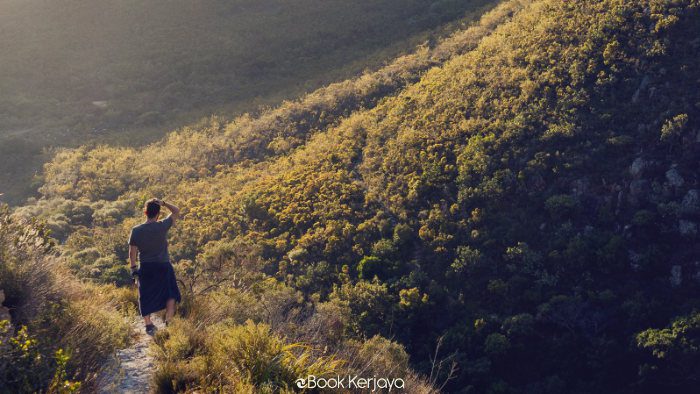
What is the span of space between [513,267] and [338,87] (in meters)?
16.2

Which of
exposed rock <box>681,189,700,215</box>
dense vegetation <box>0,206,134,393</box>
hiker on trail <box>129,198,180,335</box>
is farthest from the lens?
exposed rock <box>681,189,700,215</box>

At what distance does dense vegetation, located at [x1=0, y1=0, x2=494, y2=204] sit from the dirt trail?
2276cm

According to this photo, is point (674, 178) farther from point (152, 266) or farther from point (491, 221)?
point (152, 266)

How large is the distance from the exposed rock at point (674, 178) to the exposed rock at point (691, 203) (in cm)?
36

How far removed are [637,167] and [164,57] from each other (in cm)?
3369

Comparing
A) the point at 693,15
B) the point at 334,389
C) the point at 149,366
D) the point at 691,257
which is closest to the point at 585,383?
the point at 691,257

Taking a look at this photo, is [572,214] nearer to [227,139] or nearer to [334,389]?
[334,389]

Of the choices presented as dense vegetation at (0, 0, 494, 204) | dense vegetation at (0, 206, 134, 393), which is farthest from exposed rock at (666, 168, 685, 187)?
dense vegetation at (0, 0, 494, 204)

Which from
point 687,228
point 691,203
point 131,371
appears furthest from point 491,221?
point 131,371

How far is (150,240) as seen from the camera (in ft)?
27.2

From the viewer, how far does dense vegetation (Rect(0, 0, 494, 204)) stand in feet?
108

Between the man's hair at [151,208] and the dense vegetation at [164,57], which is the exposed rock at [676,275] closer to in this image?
the man's hair at [151,208]

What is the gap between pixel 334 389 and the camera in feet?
22.2

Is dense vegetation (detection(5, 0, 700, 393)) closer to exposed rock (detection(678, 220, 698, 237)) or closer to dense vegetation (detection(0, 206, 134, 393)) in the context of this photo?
exposed rock (detection(678, 220, 698, 237))
